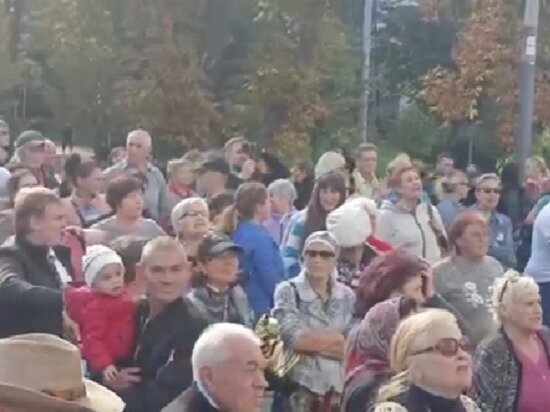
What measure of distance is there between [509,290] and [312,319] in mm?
1406

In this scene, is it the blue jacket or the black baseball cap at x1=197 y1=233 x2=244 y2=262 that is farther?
the blue jacket

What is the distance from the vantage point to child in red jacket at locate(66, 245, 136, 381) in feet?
20.5

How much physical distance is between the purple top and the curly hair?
2.01 ft

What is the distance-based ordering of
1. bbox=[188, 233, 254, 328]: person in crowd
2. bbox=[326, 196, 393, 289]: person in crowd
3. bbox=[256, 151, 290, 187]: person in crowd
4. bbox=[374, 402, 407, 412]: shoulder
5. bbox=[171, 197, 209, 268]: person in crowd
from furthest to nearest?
bbox=[256, 151, 290, 187]: person in crowd
bbox=[326, 196, 393, 289]: person in crowd
bbox=[171, 197, 209, 268]: person in crowd
bbox=[188, 233, 254, 328]: person in crowd
bbox=[374, 402, 407, 412]: shoulder

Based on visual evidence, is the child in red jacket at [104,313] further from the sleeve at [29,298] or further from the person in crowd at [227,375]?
the person in crowd at [227,375]

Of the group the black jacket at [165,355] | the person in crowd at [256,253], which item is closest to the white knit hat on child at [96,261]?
the black jacket at [165,355]

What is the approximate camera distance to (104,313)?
6367 mm

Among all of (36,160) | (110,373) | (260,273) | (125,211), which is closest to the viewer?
(110,373)

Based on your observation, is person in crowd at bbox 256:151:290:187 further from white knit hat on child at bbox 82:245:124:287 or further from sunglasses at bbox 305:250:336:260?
white knit hat on child at bbox 82:245:124:287

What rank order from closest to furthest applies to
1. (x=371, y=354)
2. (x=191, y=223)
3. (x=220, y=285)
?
(x=371, y=354)
(x=220, y=285)
(x=191, y=223)

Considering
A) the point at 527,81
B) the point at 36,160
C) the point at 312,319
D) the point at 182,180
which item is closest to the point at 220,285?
the point at 312,319

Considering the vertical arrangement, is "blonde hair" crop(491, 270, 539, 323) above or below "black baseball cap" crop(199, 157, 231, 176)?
above

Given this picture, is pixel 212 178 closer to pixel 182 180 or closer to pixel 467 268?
pixel 182 180

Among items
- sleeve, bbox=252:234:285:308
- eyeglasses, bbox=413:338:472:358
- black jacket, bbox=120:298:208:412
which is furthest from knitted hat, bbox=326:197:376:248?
eyeglasses, bbox=413:338:472:358
